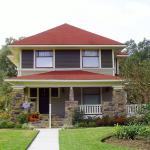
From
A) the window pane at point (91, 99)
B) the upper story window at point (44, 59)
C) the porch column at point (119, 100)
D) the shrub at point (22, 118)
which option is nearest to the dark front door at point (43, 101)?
A: the upper story window at point (44, 59)

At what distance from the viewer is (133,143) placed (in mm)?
16734

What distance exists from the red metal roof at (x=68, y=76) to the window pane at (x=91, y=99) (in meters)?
1.75

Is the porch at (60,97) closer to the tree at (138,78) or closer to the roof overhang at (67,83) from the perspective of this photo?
the roof overhang at (67,83)

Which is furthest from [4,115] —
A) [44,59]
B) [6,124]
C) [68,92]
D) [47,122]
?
[44,59]

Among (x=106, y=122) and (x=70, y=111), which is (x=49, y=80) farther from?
(x=106, y=122)

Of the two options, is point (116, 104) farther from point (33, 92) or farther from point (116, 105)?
point (33, 92)


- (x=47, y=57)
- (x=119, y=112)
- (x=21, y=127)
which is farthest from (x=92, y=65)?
(x=21, y=127)

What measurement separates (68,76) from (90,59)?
10.6 feet

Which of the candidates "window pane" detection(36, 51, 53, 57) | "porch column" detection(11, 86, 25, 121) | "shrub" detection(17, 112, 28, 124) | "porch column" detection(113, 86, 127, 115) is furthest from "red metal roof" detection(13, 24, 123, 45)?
"shrub" detection(17, 112, 28, 124)

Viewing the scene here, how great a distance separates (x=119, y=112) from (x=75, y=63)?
609cm

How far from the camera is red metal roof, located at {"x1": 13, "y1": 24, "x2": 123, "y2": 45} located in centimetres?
3322

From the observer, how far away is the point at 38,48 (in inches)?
1307

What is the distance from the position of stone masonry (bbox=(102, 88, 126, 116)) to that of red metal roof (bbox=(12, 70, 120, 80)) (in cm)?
112

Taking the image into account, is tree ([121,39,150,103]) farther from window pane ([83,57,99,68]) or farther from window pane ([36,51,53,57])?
window pane ([36,51,53,57])
